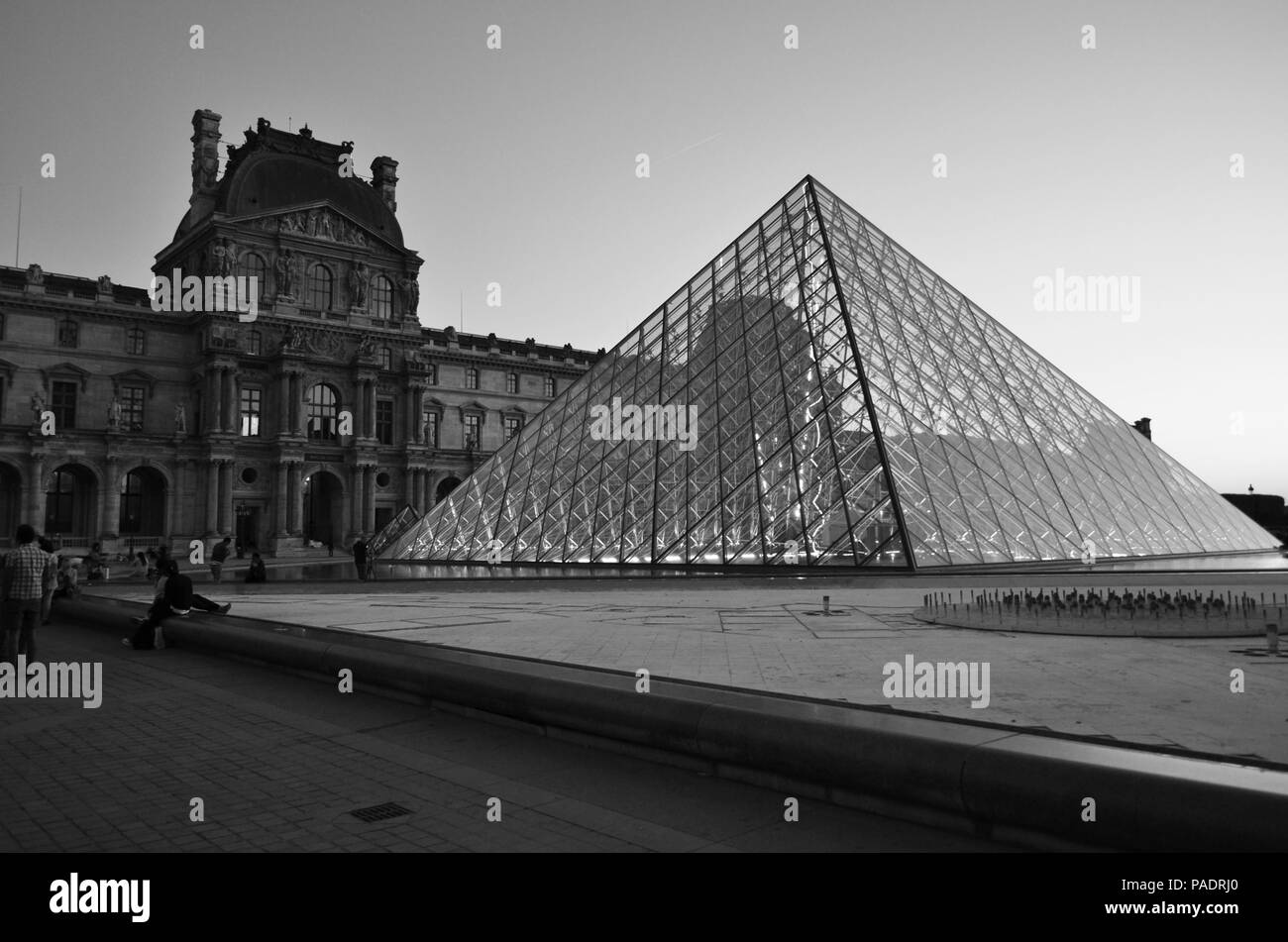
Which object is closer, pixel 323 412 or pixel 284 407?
pixel 284 407

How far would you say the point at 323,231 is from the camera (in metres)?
54.6

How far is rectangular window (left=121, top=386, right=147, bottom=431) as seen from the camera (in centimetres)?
4941

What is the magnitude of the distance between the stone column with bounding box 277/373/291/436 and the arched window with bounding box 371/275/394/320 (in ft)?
26.3

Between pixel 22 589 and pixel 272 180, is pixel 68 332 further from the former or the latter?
pixel 22 589

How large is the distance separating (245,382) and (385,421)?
9164 millimetres

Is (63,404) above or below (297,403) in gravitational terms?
below

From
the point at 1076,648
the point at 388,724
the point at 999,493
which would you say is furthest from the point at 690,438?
the point at 388,724

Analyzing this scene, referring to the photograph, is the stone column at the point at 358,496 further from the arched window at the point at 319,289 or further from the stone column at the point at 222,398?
the arched window at the point at 319,289

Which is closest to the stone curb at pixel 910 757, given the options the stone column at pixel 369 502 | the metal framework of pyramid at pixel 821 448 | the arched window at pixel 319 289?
the metal framework of pyramid at pixel 821 448

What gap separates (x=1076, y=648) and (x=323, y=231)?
5347 centimetres

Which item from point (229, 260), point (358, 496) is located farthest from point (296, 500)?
point (229, 260)

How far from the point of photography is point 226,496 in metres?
49.5

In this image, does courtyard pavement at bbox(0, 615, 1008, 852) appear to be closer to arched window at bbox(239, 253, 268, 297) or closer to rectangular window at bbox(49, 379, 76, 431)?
rectangular window at bbox(49, 379, 76, 431)
